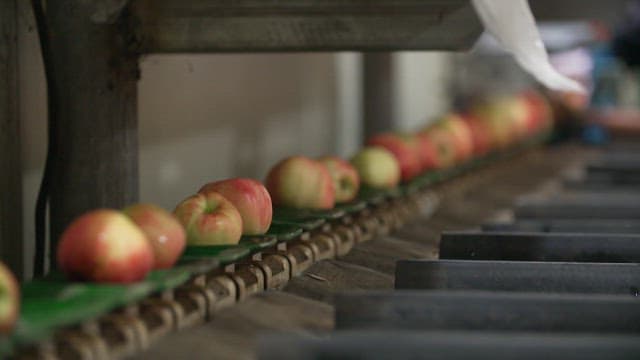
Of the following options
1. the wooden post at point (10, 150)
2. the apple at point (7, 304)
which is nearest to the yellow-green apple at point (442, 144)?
the wooden post at point (10, 150)

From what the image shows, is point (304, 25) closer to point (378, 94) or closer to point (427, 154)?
point (427, 154)

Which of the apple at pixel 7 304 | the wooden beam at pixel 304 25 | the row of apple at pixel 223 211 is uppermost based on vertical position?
the wooden beam at pixel 304 25

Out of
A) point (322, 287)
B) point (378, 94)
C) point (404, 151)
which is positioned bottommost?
point (322, 287)

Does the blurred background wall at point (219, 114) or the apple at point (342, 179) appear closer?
the blurred background wall at point (219, 114)

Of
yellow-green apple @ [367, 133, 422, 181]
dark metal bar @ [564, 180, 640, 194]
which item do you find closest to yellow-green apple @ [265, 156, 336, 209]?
yellow-green apple @ [367, 133, 422, 181]

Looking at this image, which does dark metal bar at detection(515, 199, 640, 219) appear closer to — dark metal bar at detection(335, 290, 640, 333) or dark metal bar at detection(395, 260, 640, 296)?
dark metal bar at detection(395, 260, 640, 296)

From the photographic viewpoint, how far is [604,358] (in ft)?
6.25

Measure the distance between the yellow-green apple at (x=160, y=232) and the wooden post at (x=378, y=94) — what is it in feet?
14.3

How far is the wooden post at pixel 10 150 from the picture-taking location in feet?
10.8

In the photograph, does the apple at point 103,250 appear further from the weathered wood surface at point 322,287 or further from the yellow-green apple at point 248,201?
the yellow-green apple at point 248,201

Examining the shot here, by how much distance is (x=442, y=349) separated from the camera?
6.29 feet

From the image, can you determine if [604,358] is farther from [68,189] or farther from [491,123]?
[491,123]

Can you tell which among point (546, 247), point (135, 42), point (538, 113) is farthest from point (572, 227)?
point (538, 113)

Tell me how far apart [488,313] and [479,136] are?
4047 millimetres
